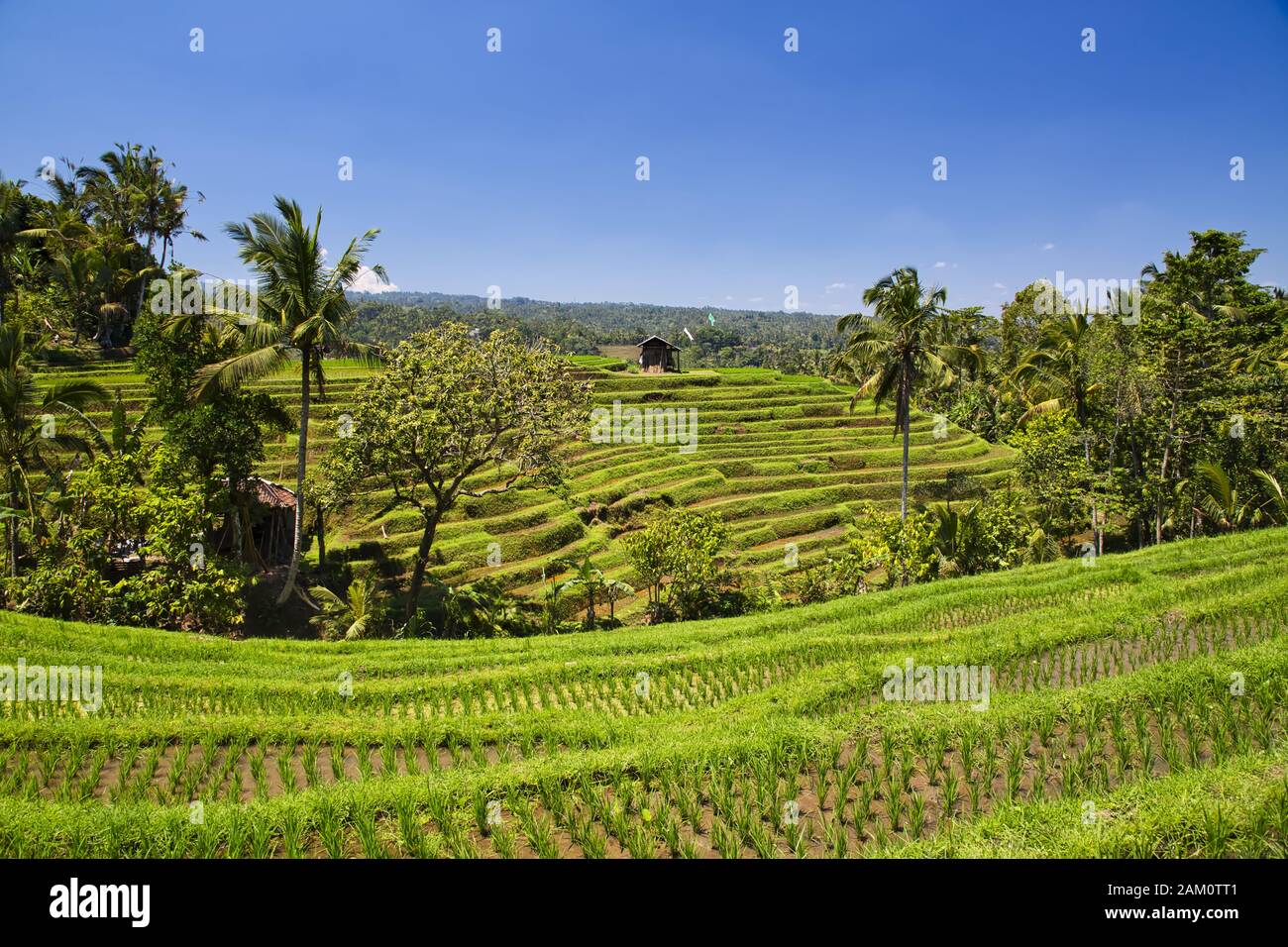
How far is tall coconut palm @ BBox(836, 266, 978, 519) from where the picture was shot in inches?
863

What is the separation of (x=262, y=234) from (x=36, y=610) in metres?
9.60

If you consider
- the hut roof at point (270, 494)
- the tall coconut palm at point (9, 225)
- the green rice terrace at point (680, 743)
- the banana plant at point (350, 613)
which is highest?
the tall coconut palm at point (9, 225)

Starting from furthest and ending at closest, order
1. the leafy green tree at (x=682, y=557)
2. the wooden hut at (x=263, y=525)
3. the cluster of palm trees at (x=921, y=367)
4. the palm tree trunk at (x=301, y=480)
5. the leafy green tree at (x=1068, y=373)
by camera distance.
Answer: the leafy green tree at (x=1068, y=373), the cluster of palm trees at (x=921, y=367), the wooden hut at (x=263, y=525), the leafy green tree at (x=682, y=557), the palm tree trunk at (x=301, y=480)

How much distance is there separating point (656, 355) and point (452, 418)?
121 feet

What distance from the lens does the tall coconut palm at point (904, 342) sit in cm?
2192

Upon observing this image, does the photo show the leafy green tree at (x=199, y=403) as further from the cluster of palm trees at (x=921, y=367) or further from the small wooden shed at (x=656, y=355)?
the small wooden shed at (x=656, y=355)

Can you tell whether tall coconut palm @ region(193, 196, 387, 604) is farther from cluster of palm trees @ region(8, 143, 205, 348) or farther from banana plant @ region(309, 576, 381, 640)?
cluster of palm trees @ region(8, 143, 205, 348)

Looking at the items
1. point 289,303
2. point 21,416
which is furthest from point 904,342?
point 21,416

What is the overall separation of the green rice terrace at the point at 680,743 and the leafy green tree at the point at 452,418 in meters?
5.10

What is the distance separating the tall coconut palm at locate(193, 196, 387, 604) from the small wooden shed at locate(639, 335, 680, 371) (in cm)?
3583

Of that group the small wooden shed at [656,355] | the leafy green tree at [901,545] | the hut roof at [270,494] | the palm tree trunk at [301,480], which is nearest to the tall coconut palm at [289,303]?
the palm tree trunk at [301,480]

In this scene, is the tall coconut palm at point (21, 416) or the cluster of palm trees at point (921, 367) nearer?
the tall coconut palm at point (21, 416)

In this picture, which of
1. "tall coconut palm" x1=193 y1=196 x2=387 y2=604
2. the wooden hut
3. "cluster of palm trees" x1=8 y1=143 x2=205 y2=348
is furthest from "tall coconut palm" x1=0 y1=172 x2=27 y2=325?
"tall coconut palm" x1=193 y1=196 x2=387 y2=604
